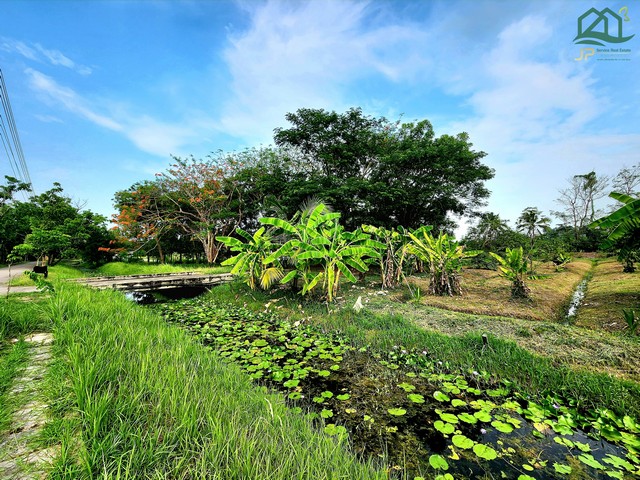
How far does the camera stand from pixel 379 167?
1460 cm

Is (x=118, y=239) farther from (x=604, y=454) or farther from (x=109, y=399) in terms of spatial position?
(x=604, y=454)

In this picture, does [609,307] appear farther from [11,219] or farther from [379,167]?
[11,219]

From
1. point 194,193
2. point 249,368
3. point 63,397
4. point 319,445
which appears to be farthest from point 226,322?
point 194,193

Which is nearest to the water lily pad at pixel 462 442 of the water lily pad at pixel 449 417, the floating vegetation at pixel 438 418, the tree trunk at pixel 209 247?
the floating vegetation at pixel 438 418

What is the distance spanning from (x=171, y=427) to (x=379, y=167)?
14573 mm

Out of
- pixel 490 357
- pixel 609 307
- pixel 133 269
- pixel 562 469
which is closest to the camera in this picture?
pixel 562 469

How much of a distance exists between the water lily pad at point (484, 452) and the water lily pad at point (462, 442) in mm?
55

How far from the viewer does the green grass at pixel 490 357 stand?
2826 millimetres

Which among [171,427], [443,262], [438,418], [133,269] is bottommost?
[438,418]

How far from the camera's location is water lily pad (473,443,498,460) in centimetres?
212

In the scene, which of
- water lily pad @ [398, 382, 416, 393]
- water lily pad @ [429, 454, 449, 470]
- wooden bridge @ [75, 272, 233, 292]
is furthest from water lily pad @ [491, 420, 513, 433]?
wooden bridge @ [75, 272, 233, 292]

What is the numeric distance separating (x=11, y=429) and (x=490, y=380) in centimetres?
480

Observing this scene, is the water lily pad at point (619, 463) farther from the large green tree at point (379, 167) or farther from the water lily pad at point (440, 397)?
the large green tree at point (379, 167)

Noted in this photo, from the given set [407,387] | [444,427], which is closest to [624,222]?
[407,387]
